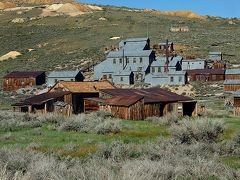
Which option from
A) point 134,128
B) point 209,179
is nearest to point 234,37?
point 134,128

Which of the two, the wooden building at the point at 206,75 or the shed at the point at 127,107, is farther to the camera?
the wooden building at the point at 206,75

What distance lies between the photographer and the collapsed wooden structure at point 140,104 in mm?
34438

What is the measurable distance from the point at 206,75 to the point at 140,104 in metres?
40.4

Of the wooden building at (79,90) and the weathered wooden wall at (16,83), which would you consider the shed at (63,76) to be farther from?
the wooden building at (79,90)

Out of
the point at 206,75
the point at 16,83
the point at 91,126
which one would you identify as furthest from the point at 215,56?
the point at 91,126

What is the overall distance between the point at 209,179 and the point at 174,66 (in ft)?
208

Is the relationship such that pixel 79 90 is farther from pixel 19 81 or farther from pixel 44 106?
pixel 19 81

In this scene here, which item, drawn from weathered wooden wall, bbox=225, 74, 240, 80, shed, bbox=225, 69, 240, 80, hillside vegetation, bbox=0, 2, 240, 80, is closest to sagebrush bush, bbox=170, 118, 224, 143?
weathered wooden wall, bbox=225, 74, 240, 80

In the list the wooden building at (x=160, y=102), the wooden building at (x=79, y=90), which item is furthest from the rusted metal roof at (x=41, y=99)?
the wooden building at (x=160, y=102)

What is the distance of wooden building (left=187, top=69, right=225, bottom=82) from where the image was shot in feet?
238

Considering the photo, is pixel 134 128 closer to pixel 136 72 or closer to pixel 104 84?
pixel 104 84

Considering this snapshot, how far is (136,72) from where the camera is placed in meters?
76.9

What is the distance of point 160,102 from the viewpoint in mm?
36938

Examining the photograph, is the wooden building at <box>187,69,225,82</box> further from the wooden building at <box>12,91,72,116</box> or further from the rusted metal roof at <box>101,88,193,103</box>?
the wooden building at <box>12,91,72,116</box>
